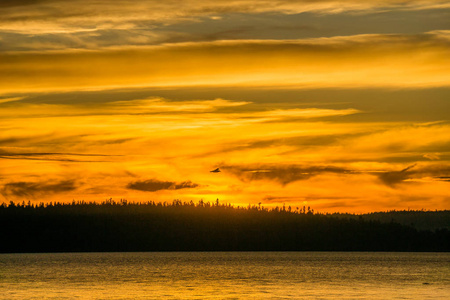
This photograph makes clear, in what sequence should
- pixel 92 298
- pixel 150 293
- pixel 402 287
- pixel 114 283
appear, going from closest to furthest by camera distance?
pixel 92 298
pixel 150 293
pixel 402 287
pixel 114 283

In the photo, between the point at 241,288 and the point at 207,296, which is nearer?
the point at 207,296

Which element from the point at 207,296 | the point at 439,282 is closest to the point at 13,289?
the point at 207,296

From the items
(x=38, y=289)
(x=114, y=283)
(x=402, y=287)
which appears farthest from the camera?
(x=114, y=283)

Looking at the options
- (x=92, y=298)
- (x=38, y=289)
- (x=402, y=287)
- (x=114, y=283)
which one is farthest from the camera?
(x=114, y=283)

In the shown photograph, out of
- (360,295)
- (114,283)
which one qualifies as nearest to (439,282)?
(360,295)

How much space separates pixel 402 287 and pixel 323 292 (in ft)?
73.4

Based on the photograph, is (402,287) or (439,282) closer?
(402,287)

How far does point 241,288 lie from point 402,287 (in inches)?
1224

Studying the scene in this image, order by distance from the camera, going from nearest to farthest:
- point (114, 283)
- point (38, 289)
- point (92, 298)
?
point (92, 298)
point (38, 289)
point (114, 283)

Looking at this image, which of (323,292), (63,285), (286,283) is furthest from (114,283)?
(323,292)

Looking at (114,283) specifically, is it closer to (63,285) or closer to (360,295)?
(63,285)

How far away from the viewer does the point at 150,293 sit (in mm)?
127312

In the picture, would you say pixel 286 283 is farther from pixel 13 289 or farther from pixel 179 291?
pixel 13 289

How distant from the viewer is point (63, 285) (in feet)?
487
